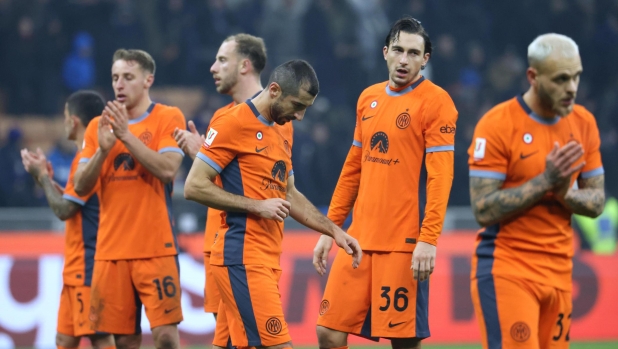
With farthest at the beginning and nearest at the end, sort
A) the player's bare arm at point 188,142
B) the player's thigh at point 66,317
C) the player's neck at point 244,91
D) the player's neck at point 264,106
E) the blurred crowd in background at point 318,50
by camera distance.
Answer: the blurred crowd in background at point 318,50, the player's thigh at point 66,317, the player's neck at point 244,91, the player's bare arm at point 188,142, the player's neck at point 264,106

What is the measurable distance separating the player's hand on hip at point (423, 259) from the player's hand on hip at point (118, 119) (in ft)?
7.78

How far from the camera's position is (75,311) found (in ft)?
23.3

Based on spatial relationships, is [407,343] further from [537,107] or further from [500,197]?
[537,107]

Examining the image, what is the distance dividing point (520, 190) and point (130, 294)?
128 inches

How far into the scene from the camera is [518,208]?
489cm

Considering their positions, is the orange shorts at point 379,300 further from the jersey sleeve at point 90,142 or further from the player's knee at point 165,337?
the jersey sleeve at point 90,142

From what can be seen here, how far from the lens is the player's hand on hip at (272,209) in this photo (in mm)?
5379

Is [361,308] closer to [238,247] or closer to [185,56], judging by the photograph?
[238,247]

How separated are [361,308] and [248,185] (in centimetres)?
117

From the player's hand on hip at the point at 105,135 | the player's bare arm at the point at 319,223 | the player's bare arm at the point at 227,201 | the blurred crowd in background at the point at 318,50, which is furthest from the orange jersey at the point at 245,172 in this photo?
the blurred crowd in background at the point at 318,50

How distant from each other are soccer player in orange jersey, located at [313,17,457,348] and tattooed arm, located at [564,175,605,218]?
920 millimetres

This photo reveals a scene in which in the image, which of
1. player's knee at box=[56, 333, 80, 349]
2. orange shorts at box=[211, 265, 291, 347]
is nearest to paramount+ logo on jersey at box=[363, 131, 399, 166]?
orange shorts at box=[211, 265, 291, 347]

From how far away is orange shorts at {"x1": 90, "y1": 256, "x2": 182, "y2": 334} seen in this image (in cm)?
668

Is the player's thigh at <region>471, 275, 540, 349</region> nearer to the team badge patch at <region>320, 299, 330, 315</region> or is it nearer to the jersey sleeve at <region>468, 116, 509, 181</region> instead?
the jersey sleeve at <region>468, 116, 509, 181</region>
